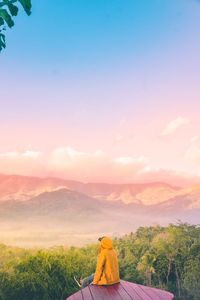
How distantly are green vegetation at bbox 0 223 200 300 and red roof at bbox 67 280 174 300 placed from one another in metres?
12.8

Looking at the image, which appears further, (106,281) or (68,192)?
(68,192)

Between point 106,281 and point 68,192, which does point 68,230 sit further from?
point 106,281

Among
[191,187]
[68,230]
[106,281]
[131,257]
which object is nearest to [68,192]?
[68,230]

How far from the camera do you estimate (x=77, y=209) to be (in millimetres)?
89188

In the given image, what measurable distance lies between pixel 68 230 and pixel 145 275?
60.7 m

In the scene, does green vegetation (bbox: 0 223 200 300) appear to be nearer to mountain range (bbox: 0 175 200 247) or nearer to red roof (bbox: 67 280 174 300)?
red roof (bbox: 67 280 174 300)

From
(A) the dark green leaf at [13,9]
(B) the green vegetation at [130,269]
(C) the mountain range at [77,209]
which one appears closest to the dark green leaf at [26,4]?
(A) the dark green leaf at [13,9]

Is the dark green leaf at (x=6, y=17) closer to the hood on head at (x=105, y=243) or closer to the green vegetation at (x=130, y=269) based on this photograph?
the hood on head at (x=105, y=243)

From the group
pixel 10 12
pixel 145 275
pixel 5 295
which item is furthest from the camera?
pixel 145 275

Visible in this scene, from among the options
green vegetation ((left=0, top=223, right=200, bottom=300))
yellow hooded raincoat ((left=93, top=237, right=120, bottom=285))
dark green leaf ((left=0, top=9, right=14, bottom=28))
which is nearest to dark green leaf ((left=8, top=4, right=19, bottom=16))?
dark green leaf ((left=0, top=9, right=14, bottom=28))

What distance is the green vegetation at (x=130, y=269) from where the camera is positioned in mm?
15648

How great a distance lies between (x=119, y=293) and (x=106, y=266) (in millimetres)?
372

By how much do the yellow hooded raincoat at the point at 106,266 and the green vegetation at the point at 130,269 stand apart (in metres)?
12.6

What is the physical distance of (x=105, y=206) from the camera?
91.1 metres
